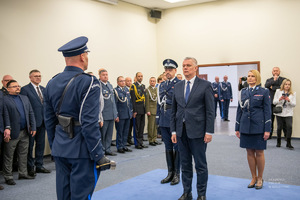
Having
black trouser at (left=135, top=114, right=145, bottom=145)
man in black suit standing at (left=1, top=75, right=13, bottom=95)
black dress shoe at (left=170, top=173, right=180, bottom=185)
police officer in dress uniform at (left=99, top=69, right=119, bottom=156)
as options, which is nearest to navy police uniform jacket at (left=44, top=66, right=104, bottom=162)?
black dress shoe at (left=170, top=173, right=180, bottom=185)

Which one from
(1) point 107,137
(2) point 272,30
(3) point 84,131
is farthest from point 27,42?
(2) point 272,30

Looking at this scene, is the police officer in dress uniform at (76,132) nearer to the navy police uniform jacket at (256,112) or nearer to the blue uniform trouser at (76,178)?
the blue uniform trouser at (76,178)

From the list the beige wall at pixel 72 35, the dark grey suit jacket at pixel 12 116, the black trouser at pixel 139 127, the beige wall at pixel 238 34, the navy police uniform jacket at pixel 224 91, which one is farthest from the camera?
the navy police uniform jacket at pixel 224 91

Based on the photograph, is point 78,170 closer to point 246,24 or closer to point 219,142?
point 219,142

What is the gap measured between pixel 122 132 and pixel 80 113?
4.88m

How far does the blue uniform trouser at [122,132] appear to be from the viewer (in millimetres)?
6898

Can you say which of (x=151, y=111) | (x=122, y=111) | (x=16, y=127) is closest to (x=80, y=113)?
(x=16, y=127)

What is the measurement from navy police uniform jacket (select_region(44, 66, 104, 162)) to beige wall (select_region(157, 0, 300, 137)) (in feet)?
23.4

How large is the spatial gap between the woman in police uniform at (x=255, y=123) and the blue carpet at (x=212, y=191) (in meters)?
0.20

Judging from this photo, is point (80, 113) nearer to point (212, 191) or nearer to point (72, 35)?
point (212, 191)

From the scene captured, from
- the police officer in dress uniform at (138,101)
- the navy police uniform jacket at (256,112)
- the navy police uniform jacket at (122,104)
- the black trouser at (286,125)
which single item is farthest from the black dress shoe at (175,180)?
the black trouser at (286,125)

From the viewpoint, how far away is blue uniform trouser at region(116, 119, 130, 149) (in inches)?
272

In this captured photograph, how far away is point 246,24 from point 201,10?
1438mm

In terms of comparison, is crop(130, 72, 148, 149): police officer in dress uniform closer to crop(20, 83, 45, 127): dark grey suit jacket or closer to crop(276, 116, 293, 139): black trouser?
crop(20, 83, 45, 127): dark grey suit jacket
